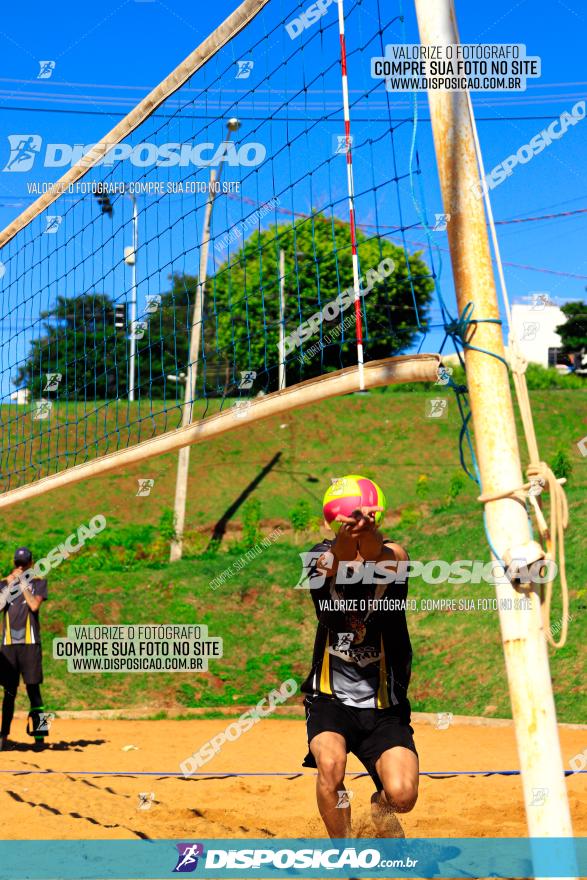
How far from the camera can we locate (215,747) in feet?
32.7

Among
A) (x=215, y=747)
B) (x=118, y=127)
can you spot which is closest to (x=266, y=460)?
(x=215, y=747)

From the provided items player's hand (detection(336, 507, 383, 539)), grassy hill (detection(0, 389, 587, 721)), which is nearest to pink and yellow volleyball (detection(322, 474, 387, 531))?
player's hand (detection(336, 507, 383, 539))

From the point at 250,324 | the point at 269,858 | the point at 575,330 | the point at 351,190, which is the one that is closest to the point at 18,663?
the point at 269,858

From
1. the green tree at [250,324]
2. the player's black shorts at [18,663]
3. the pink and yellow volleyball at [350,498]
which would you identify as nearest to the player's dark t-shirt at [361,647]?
the pink and yellow volleyball at [350,498]

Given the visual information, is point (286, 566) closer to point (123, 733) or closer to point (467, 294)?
point (123, 733)

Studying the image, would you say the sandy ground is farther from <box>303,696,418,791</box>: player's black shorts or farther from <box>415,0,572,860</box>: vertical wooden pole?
<box>415,0,572,860</box>: vertical wooden pole

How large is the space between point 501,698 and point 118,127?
8131mm

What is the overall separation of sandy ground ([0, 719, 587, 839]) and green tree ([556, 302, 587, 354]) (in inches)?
1555

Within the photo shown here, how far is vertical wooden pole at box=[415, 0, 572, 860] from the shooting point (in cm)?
310

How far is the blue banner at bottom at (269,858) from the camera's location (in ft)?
15.2

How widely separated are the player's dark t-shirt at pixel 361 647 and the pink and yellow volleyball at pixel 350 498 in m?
0.49

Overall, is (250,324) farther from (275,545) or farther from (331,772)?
(331,772)

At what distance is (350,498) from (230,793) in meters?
3.87

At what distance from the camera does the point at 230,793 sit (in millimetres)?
7004
